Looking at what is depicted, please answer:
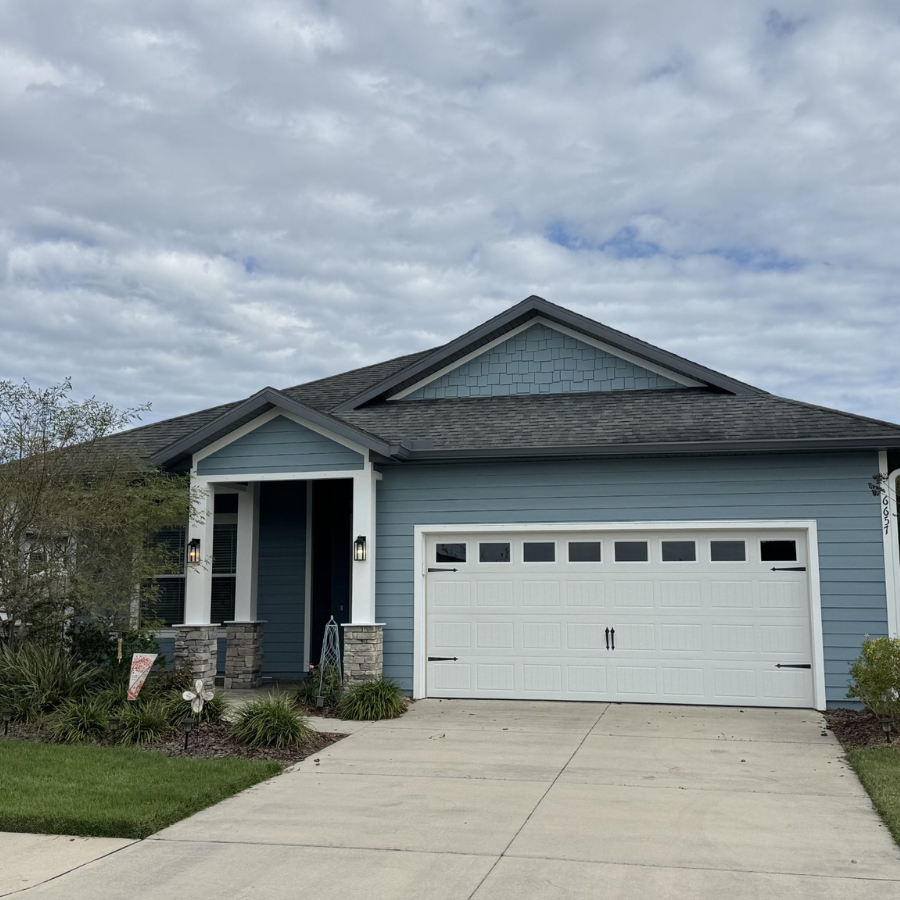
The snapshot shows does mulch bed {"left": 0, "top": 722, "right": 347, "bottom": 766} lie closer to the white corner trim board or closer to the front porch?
the front porch

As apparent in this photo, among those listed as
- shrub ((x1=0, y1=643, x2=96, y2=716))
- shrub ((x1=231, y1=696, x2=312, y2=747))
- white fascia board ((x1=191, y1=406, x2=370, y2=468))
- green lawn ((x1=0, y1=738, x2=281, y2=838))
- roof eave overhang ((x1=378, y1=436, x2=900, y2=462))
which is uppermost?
white fascia board ((x1=191, y1=406, x2=370, y2=468))

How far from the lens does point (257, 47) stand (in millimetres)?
12125

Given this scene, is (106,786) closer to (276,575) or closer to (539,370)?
(276,575)

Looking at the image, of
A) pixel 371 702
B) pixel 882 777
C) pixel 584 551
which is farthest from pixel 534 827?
pixel 584 551

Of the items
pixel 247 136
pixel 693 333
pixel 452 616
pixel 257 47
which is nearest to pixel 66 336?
pixel 247 136

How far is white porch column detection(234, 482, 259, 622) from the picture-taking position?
1349cm

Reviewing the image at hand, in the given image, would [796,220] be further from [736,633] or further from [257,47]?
[257,47]

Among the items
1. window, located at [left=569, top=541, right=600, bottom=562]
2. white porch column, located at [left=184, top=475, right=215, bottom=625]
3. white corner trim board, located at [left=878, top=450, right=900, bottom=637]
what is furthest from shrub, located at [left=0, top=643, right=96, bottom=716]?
white corner trim board, located at [left=878, top=450, right=900, bottom=637]

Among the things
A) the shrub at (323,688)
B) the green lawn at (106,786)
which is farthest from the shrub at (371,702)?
the green lawn at (106,786)

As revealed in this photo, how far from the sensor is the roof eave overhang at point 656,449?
11180mm

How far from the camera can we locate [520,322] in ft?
47.7

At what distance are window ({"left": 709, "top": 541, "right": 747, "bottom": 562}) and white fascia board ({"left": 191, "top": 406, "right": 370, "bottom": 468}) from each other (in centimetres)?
459

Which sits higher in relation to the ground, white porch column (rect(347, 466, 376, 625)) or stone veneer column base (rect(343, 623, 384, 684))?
white porch column (rect(347, 466, 376, 625))

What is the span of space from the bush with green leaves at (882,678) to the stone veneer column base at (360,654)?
567cm
